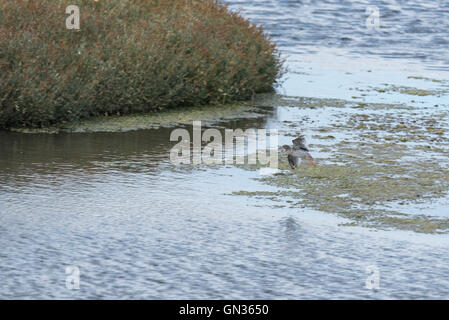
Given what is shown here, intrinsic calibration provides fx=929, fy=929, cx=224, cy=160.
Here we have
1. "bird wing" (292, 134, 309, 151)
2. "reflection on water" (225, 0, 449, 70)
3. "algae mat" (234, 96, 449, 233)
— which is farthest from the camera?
"reflection on water" (225, 0, 449, 70)

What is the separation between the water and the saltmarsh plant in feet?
2.85

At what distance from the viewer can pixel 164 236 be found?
357 inches

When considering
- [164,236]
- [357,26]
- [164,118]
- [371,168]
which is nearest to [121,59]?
[164,118]

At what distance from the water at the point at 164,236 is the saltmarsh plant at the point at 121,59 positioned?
2.85 feet

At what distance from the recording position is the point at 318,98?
66.7 feet

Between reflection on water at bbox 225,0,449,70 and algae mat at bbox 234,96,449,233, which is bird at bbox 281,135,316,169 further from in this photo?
reflection on water at bbox 225,0,449,70

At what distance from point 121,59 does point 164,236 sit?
25.6ft

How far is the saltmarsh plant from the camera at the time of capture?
14.8 m

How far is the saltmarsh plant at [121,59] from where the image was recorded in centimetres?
1475

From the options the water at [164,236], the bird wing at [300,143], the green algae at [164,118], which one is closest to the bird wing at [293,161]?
the bird wing at [300,143]

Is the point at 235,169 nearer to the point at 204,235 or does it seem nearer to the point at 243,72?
the point at 204,235

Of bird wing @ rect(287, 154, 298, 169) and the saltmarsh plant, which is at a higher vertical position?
the saltmarsh plant

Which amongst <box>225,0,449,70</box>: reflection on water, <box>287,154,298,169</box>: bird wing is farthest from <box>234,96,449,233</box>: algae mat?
<box>225,0,449,70</box>: reflection on water

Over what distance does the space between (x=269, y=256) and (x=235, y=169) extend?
4.03 metres
